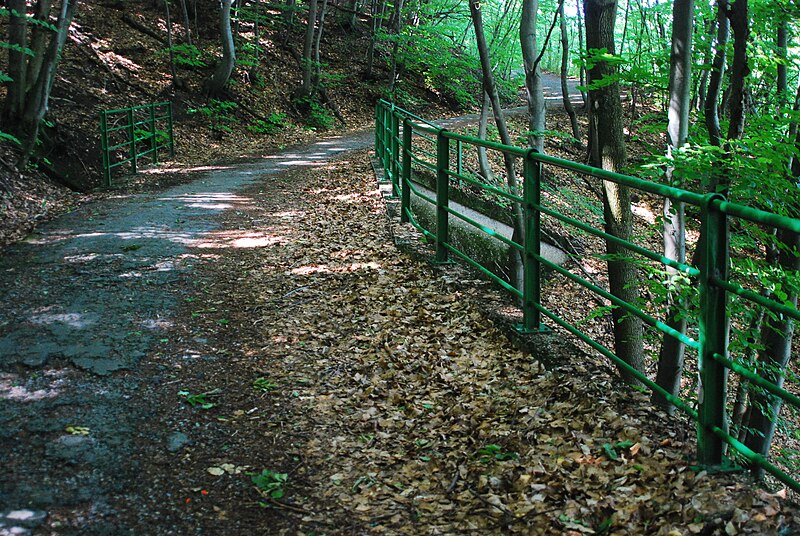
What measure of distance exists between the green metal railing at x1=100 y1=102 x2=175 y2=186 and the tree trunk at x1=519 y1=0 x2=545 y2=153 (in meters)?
7.50

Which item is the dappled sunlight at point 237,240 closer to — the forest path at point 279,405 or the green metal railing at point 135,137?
the forest path at point 279,405

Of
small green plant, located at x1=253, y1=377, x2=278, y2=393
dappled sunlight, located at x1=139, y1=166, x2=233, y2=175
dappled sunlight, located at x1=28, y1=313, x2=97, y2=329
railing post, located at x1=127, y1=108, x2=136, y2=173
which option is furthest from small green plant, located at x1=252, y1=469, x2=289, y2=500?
dappled sunlight, located at x1=139, y1=166, x2=233, y2=175

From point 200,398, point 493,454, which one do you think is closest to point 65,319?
point 200,398

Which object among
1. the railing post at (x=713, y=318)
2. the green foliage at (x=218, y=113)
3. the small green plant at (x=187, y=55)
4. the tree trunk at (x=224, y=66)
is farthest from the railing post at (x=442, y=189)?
the small green plant at (x=187, y=55)

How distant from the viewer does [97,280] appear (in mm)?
7219

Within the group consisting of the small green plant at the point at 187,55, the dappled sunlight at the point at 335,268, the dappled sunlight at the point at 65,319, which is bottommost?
the dappled sunlight at the point at 335,268

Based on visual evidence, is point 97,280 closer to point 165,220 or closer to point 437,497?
point 165,220

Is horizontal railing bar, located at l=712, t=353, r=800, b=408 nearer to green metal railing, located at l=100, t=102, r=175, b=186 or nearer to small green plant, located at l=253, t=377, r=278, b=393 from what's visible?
small green plant, located at l=253, t=377, r=278, b=393

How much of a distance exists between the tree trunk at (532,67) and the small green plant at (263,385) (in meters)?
5.96

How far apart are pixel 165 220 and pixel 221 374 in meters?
5.55

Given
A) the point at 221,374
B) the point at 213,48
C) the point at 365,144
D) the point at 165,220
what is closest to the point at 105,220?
the point at 165,220

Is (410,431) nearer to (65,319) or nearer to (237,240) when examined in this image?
(65,319)

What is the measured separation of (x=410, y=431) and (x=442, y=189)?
3.02 m

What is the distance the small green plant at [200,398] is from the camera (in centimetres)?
473
